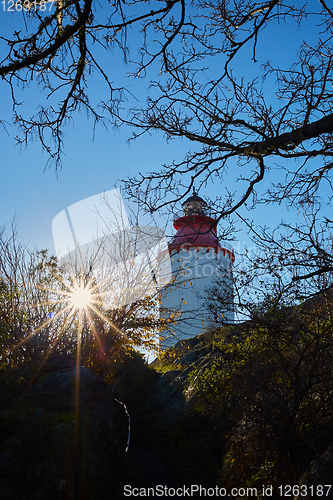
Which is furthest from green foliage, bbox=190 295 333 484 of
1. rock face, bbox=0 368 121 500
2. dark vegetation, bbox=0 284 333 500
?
rock face, bbox=0 368 121 500

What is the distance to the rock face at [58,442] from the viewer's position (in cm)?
367

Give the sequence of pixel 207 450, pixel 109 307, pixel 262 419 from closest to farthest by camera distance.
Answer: pixel 262 419, pixel 207 450, pixel 109 307

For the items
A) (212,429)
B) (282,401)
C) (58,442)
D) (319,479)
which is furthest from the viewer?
(212,429)

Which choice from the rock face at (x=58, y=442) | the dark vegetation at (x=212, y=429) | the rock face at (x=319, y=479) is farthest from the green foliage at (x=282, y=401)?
the rock face at (x=58, y=442)

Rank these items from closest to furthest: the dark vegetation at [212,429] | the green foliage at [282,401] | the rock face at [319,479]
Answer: the rock face at [319,479]
the dark vegetation at [212,429]
the green foliage at [282,401]

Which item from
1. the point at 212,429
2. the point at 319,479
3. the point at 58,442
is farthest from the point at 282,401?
the point at 58,442

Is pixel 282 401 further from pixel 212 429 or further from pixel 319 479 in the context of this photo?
pixel 212 429

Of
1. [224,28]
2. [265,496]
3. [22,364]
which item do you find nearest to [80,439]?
[22,364]

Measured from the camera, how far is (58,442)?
422 centimetres

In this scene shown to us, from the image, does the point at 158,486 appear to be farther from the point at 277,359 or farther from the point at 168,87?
the point at 168,87

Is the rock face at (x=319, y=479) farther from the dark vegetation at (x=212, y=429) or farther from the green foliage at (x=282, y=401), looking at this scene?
the green foliage at (x=282, y=401)

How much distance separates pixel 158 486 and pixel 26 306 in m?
4.27

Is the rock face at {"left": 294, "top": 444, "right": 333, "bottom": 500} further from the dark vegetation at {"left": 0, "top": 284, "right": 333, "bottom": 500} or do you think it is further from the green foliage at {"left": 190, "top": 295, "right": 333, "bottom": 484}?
the green foliage at {"left": 190, "top": 295, "right": 333, "bottom": 484}

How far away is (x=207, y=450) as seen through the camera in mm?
6938
